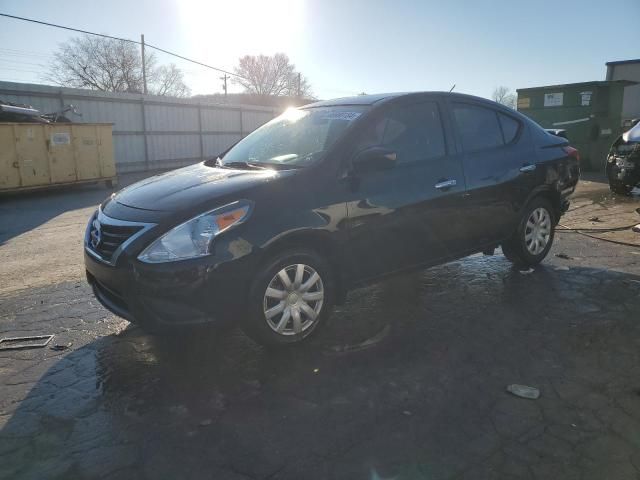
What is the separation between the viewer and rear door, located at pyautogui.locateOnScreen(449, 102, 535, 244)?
4207 millimetres

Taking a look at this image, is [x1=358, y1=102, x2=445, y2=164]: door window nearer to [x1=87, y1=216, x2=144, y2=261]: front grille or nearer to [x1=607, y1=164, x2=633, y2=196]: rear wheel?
[x1=87, y1=216, x2=144, y2=261]: front grille

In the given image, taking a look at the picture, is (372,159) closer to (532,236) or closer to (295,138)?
(295,138)

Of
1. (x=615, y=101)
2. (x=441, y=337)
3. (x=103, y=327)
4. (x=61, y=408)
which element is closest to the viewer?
(x=61, y=408)

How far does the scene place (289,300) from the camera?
3.18 metres

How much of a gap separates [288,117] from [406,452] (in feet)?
9.87

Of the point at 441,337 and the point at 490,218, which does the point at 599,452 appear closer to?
the point at 441,337

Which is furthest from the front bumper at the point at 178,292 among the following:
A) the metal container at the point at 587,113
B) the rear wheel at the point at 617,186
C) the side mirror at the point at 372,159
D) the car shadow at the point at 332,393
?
the metal container at the point at 587,113

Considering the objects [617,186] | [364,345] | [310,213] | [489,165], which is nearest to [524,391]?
[364,345]

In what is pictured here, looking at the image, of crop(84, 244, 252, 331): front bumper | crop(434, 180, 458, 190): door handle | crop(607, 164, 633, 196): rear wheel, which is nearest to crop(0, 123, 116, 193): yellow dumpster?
crop(84, 244, 252, 331): front bumper

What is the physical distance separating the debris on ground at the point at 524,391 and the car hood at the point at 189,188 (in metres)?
1.89

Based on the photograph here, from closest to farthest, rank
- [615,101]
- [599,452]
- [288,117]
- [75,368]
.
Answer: [599,452]
[75,368]
[288,117]
[615,101]

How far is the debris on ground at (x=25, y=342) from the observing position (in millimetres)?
3469

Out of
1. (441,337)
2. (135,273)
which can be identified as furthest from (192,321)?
(441,337)

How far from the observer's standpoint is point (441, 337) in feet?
11.5
